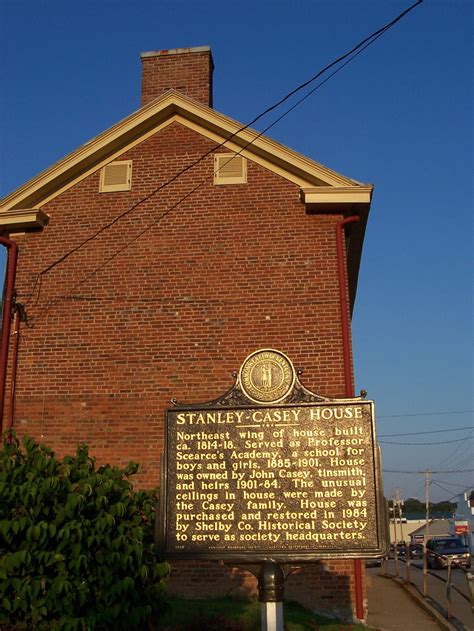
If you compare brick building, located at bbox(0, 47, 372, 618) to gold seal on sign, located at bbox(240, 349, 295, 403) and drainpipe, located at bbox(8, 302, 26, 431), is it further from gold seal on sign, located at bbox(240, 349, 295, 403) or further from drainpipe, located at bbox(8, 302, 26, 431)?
gold seal on sign, located at bbox(240, 349, 295, 403)

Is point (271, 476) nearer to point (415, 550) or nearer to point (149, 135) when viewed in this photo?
point (149, 135)

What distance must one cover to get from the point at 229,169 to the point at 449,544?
25990mm

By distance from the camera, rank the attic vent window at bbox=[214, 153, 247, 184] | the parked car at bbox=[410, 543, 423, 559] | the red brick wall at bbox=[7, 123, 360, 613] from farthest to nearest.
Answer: the parked car at bbox=[410, 543, 423, 559], the attic vent window at bbox=[214, 153, 247, 184], the red brick wall at bbox=[7, 123, 360, 613]

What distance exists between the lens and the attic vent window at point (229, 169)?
13086 mm

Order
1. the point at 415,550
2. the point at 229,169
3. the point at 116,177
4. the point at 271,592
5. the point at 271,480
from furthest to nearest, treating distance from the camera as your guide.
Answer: the point at 415,550
the point at 116,177
the point at 229,169
the point at 271,480
the point at 271,592

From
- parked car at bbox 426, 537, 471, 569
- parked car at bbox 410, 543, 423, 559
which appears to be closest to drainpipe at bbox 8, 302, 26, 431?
parked car at bbox 426, 537, 471, 569

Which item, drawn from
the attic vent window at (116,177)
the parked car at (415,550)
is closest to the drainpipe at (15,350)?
the attic vent window at (116,177)

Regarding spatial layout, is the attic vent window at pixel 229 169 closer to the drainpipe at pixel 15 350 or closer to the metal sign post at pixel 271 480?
the drainpipe at pixel 15 350

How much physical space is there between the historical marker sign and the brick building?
4.76 meters

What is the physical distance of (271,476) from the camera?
650 cm

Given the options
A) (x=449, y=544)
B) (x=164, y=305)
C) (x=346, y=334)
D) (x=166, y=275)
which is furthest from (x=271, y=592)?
(x=449, y=544)

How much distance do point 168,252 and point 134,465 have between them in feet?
18.7

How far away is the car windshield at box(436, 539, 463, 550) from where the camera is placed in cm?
3259

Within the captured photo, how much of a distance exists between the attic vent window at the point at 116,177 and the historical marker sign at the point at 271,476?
7.52 meters
